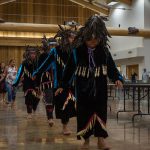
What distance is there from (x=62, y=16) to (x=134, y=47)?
24.2 ft

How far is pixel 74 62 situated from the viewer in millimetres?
5145

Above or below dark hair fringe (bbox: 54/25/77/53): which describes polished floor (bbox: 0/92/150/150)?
below

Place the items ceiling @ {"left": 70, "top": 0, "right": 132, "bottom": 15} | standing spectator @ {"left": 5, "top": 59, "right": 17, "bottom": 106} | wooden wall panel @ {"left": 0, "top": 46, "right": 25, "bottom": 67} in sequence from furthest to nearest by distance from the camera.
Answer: wooden wall panel @ {"left": 0, "top": 46, "right": 25, "bottom": 67}, ceiling @ {"left": 70, "top": 0, "right": 132, "bottom": 15}, standing spectator @ {"left": 5, "top": 59, "right": 17, "bottom": 106}

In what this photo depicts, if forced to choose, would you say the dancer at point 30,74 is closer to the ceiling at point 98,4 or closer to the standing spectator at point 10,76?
the standing spectator at point 10,76

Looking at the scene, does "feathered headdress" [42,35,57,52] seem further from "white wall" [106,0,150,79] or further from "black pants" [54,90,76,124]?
"white wall" [106,0,150,79]

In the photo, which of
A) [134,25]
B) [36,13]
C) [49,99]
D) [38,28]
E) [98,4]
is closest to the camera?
[49,99]

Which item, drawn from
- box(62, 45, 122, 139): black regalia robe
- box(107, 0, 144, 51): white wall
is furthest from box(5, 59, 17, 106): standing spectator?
box(107, 0, 144, 51): white wall

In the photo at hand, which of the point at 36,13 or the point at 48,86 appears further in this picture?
the point at 36,13

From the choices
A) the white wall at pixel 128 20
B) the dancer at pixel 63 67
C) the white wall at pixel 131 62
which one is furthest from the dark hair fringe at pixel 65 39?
the white wall at pixel 131 62

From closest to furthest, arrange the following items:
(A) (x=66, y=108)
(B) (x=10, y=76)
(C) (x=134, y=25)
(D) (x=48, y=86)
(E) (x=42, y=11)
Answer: (A) (x=66, y=108), (D) (x=48, y=86), (B) (x=10, y=76), (C) (x=134, y=25), (E) (x=42, y=11)

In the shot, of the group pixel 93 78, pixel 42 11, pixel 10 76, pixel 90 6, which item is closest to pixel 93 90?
pixel 93 78

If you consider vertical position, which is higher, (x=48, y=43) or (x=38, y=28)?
(x=38, y=28)

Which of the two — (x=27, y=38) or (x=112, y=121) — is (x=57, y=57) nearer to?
(x=112, y=121)

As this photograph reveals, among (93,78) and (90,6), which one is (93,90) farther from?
(90,6)
